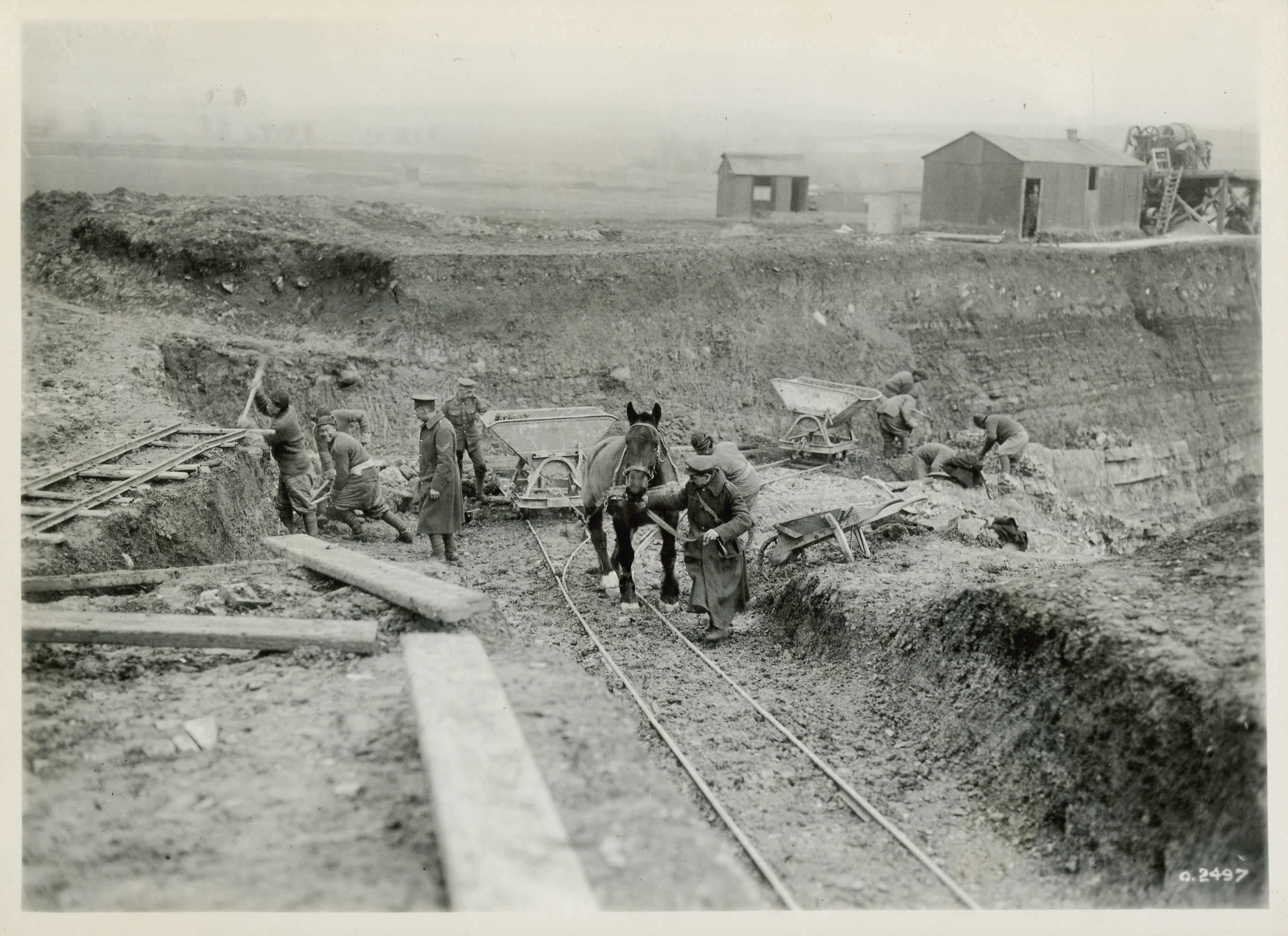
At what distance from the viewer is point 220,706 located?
5934 millimetres

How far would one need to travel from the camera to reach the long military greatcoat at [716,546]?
877 cm

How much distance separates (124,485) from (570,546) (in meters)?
4.73

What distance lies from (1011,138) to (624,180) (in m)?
11.1

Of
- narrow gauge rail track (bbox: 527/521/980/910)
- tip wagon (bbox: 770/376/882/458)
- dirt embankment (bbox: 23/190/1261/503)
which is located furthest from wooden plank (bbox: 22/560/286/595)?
tip wagon (bbox: 770/376/882/458)

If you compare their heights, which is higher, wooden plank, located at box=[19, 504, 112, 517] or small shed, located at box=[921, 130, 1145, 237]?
small shed, located at box=[921, 130, 1145, 237]

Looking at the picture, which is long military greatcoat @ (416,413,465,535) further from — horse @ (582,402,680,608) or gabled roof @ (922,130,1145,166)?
gabled roof @ (922,130,1145,166)

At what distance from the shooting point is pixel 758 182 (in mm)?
31125

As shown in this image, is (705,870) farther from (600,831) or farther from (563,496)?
(563,496)

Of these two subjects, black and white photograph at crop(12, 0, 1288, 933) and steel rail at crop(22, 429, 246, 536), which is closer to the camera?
black and white photograph at crop(12, 0, 1288, 933)

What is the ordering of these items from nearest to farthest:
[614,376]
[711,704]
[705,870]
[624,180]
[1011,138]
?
1. [705,870]
2. [711,704]
3. [614,376]
4. [1011,138]
5. [624,180]

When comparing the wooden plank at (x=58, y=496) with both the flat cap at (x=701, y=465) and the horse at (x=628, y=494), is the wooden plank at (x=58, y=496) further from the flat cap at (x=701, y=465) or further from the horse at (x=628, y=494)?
the flat cap at (x=701, y=465)

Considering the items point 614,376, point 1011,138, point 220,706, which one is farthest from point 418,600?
point 1011,138

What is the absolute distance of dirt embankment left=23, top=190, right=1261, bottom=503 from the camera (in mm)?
19000

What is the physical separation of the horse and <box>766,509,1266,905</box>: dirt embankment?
2.07 meters
